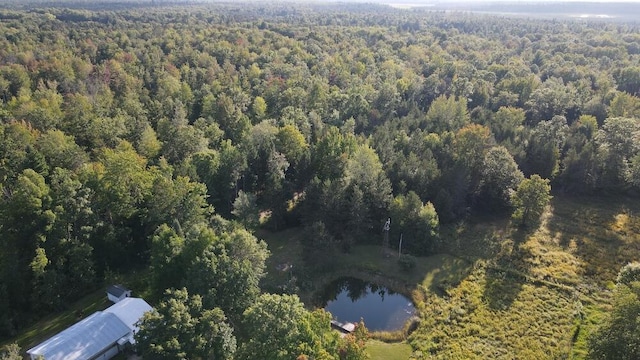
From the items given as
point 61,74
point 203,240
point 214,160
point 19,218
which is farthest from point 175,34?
point 203,240

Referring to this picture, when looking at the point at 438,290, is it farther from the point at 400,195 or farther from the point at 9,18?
the point at 9,18

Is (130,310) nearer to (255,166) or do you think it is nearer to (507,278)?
(255,166)

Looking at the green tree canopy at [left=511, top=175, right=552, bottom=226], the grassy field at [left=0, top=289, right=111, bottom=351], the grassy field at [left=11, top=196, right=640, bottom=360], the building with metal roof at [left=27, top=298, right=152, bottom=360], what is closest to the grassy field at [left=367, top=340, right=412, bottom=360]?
the grassy field at [left=11, top=196, right=640, bottom=360]

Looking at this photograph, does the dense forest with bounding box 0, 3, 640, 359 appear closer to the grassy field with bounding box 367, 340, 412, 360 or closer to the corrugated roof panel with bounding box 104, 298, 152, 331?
the grassy field with bounding box 367, 340, 412, 360

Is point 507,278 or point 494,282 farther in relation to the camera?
point 507,278

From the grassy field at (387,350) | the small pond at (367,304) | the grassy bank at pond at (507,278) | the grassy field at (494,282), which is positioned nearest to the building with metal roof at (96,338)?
the grassy field at (494,282)

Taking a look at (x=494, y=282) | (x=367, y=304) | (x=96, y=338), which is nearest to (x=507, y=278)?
(x=494, y=282)
